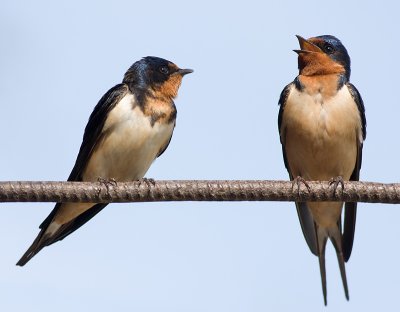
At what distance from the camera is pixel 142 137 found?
481 cm

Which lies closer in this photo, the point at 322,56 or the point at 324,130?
the point at 324,130

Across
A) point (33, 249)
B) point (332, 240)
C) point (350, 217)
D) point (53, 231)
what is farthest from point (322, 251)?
point (33, 249)

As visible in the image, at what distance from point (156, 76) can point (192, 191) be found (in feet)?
6.37

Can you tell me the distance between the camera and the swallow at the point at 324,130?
490cm

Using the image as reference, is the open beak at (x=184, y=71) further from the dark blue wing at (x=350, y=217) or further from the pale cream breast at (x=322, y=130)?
the dark blue wing at (x=350, y=217)

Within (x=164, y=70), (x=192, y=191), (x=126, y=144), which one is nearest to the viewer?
(x=192, y=191)

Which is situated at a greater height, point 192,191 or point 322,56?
point 322,56

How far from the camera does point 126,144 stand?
15.8 feet

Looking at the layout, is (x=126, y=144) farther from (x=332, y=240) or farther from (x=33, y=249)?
(x=332, y=240)


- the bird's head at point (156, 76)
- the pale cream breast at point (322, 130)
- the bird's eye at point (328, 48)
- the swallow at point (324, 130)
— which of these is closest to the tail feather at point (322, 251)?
the swallow at point (324, 130)

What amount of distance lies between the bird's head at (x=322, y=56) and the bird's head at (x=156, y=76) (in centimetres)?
69

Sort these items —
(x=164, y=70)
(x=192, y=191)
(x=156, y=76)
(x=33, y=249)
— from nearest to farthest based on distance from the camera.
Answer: (x=192, y=191) < (x=33, y=249) < (x=156, y=76) < (x=164, y=70)

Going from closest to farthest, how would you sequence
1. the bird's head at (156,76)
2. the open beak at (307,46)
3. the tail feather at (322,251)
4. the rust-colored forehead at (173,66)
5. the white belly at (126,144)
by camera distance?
the white belly at (126,144), the tail feather at (322,251), the bird's head at (156,76), the open beak at (307,46), the rust-colored forehead at (173,66)

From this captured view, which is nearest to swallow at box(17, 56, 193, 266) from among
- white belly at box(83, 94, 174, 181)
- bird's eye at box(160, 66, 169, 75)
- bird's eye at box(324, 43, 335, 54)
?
white belly at box(83, 94, 174, 181)
